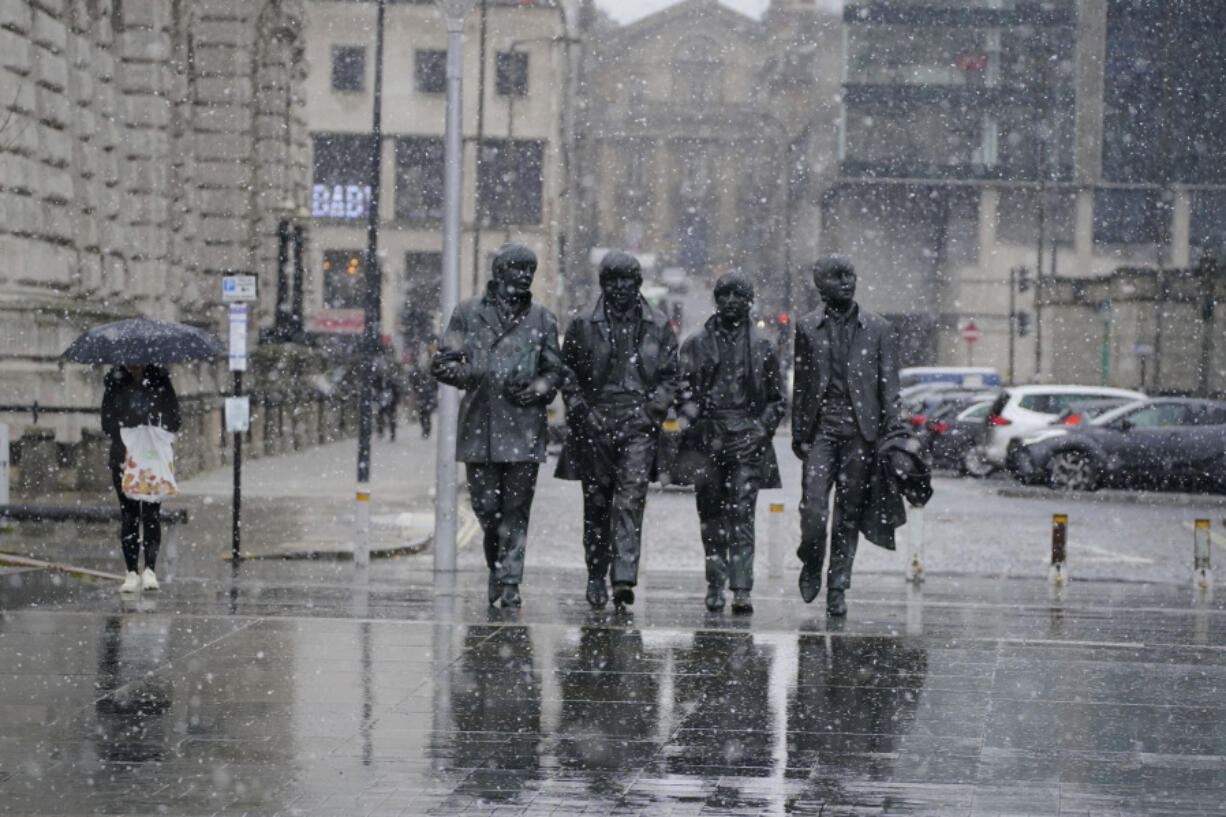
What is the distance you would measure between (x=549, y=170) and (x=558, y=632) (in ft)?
189

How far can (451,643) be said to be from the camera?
380 inches

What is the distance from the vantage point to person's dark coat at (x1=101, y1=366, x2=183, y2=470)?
12.5 metres

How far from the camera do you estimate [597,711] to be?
7.71 m

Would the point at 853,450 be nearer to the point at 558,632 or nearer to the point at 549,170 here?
the point at 558,632

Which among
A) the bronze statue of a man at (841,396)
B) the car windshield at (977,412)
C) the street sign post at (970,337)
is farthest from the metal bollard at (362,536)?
the street sign post at (970,337)

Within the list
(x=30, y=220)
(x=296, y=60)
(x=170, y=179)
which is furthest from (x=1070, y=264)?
(x=30, y=220)

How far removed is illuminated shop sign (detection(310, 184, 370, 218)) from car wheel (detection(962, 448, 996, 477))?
38.0m

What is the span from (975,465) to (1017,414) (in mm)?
1435

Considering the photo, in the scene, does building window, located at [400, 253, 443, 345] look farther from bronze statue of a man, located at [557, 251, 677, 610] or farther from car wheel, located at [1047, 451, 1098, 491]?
bronze statue of a man, located at [557, 251, 677, 610]

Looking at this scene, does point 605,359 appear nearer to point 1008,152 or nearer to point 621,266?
point 621,266

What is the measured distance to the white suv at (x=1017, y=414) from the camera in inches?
1203

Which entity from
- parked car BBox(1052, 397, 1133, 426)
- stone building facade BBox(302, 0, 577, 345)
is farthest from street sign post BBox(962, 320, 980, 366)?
parked car BBox(1052, 397, 1133, 426)

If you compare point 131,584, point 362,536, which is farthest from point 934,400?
point 131,584

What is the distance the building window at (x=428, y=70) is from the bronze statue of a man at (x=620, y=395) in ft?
191
